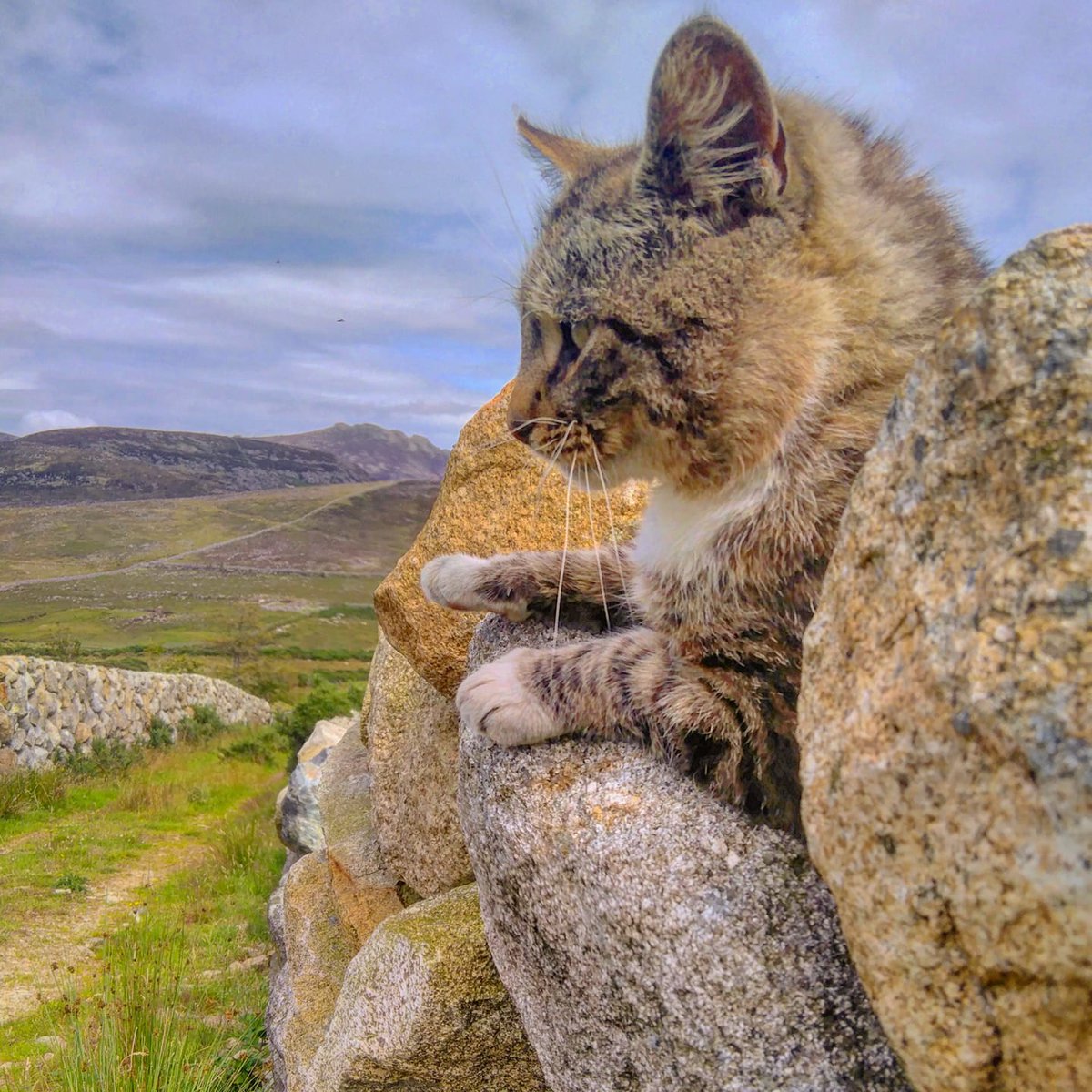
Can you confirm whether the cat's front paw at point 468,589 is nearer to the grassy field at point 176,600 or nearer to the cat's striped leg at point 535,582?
the cat's striped leg at point 535,582

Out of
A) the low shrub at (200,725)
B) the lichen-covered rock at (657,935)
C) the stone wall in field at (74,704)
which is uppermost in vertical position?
the lichen-covered rock at (657,935)

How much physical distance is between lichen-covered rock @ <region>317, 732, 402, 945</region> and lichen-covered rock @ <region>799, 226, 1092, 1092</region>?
16.0 ft

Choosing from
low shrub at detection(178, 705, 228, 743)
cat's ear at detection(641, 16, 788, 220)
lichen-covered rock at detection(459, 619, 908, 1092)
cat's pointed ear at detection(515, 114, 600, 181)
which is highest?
cat's pointed ear at detection(515, 114, 600, 181)

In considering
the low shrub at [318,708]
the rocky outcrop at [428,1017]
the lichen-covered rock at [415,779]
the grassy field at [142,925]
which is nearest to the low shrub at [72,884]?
the grassy field at [142,925]

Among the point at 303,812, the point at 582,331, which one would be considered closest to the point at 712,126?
the point at 582,331

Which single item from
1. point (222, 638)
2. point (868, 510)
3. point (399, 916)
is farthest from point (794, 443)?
point (222, 638)

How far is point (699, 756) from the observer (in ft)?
7.35

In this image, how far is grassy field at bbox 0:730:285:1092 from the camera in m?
5.48

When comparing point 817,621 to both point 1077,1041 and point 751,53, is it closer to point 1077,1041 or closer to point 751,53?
point 1077,1041

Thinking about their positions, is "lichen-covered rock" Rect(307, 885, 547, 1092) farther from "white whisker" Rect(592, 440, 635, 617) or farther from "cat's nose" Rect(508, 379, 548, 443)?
"cat's nose" Rect(508, 379, 548, 443)

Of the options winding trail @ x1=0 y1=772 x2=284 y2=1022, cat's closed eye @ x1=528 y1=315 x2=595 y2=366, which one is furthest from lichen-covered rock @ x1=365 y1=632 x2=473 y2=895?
winding trail @ x1=0 y1=772 x2=284 y2=1022

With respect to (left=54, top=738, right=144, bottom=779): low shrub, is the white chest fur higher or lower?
higher

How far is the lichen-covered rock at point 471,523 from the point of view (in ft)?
13.8

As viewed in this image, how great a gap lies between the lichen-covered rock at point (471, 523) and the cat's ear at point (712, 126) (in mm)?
1863
